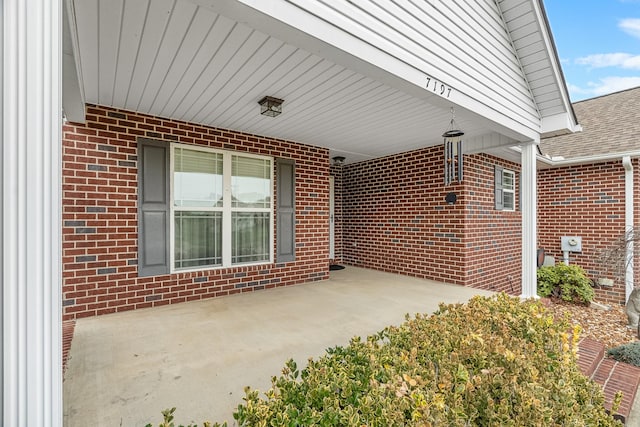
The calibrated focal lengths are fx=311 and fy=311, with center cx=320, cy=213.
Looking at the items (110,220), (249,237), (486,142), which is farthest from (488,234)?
(110,220)

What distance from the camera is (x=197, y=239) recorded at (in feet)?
13.8

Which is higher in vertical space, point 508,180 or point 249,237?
point 508,180

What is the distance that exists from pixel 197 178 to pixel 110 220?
3.70 feet

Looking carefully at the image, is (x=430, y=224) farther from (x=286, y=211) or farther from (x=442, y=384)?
(x=442, y=384)

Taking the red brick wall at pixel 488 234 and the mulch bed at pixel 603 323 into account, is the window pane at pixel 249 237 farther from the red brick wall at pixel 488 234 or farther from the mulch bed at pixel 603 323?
the mulch bed at pixel 603 323

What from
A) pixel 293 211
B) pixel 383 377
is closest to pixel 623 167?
pixel 293 211

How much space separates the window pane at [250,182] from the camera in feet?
14.9

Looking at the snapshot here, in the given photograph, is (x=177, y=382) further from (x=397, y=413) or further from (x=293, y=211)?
(x=293, y=211)

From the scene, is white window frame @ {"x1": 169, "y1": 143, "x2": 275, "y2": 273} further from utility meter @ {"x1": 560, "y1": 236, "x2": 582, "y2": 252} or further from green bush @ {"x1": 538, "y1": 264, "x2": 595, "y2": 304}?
utility meter @ {"x1": 560, "y1": 236, "x2": 582, "y2": 252}

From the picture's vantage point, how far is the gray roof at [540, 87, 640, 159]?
623 centimetres

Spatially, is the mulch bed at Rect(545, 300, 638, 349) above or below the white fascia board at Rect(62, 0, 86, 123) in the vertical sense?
below

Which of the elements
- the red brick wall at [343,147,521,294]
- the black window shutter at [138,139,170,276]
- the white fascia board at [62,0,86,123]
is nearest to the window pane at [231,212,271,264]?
the black window shutter at [138,139,170,276]

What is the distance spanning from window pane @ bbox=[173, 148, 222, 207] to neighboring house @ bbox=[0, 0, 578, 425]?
2 centimetres

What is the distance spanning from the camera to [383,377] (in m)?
1.41
